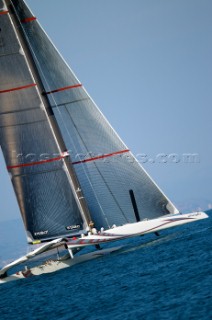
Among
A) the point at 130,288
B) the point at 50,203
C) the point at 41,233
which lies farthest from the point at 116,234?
the point at 130,288

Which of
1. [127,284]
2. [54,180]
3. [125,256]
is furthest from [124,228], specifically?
[127,284]

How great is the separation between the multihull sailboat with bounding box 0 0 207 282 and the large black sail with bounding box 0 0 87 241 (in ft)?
0.18

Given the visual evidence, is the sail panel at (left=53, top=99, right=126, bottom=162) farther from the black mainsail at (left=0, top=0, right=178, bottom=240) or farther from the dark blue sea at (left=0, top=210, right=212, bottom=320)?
the dark blue sea at (left=0, top=210, right=212, bottom=320)

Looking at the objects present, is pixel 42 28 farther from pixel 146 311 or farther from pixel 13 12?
pixel 146 311

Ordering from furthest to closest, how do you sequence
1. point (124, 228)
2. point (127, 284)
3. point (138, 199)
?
point (138, 199), point (124, 228), point (127, 284)

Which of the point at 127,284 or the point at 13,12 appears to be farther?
the point at 13,12

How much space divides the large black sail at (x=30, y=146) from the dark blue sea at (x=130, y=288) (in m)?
3.25

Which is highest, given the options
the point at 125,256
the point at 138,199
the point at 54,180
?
the point at 54,180

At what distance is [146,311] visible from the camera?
20594 millimetres

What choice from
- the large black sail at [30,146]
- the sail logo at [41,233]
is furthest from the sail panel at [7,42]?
the sail logo at [41,233]

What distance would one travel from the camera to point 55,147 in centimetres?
3644

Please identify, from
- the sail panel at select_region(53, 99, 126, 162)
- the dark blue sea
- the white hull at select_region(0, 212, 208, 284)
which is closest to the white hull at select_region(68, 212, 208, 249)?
the white hull at select_region(0, 212, 208, 284)

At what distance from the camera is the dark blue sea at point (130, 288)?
68.1ft

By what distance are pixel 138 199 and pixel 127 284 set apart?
34.0ft
